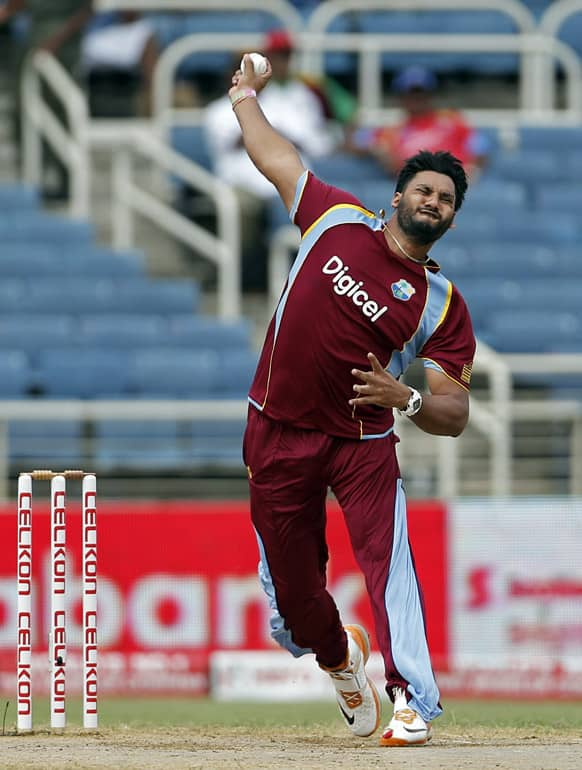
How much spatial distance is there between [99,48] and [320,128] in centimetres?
239

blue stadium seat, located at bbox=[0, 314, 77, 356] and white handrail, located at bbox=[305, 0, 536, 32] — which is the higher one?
white handrail, located at bbox=[305, 0, 536, 32]


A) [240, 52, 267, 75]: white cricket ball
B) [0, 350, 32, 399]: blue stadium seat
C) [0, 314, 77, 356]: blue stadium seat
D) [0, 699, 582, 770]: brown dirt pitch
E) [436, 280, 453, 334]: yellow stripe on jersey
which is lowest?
[0, 699, 582, 770]: brown dirt pitch

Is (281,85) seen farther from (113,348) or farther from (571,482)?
(571,482)

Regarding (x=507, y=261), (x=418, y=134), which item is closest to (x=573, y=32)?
(x=418, y=134)

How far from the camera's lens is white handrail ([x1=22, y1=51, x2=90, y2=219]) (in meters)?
16.0

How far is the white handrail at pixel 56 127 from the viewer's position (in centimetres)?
1599

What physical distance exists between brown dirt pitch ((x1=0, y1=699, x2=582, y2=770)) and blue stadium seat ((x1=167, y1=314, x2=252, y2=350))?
5982 mm

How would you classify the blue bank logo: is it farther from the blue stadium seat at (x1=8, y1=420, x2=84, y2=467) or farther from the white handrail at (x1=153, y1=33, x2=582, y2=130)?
the white handrail at (x1=153, y1=33, x2=582, y2=130)

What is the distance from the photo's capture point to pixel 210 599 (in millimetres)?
12695

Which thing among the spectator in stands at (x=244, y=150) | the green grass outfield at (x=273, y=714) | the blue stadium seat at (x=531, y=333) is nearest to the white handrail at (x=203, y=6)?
the spectator in stands at (x=244, y=150)

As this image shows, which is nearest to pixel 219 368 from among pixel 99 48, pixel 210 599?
pixel 210 599

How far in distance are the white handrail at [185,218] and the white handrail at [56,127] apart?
0.34 metres

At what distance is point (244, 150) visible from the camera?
1588 cm

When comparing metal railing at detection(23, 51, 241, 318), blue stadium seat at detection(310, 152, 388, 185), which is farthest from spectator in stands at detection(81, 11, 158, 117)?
blue stadium seat at detection(310, 152, 388, 185)
